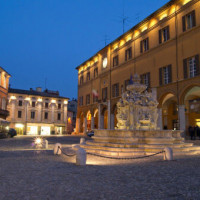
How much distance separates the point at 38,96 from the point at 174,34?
3673 centimetres

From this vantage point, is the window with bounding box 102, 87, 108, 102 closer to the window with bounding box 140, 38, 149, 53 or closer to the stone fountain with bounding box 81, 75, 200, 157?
the window with bounding box 140, 38, 149, 53

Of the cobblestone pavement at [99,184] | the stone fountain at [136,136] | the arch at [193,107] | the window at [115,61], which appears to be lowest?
the cobblestone pavement at [99,184]

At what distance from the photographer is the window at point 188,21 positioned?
19.9 m

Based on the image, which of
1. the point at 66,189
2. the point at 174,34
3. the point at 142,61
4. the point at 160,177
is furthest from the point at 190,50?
the point at 66,189

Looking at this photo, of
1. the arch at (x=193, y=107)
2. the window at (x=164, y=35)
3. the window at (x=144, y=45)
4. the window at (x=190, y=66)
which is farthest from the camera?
the window at (x=144, y=45)

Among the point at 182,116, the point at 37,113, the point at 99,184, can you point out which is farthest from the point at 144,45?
the point at 37,113

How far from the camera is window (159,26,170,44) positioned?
2289 centimetres

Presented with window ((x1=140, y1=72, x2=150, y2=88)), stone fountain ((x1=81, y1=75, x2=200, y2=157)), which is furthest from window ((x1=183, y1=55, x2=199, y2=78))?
stone fountain ((x1=81, y1=75, x2=200, y2=157))

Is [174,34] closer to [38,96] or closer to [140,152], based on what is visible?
[140,152]

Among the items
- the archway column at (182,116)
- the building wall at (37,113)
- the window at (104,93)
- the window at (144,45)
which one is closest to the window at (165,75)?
the archway column at (182,116)

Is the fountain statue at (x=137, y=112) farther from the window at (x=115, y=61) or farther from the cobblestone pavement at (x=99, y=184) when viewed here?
the window at (x=115, y=61)

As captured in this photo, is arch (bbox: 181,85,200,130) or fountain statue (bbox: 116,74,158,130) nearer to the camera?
fountain statue (bbox: 116,74,158,130)

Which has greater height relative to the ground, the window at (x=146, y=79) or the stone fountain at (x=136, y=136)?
the window at (x=146, y=79)

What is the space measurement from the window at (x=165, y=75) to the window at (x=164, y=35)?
10.1 ft
